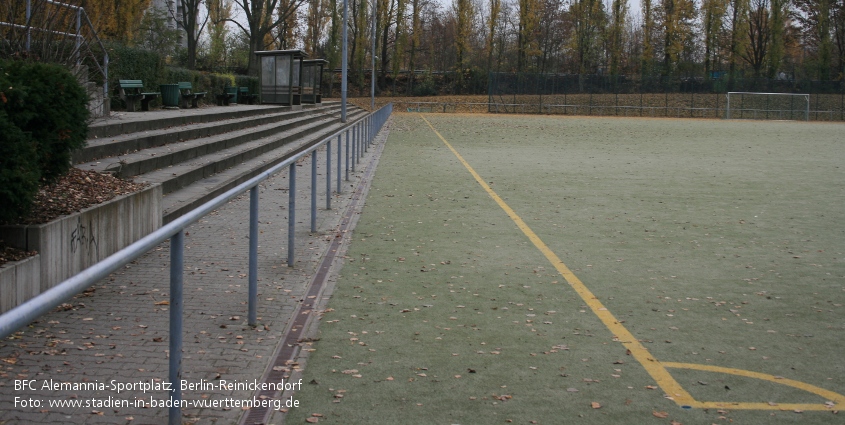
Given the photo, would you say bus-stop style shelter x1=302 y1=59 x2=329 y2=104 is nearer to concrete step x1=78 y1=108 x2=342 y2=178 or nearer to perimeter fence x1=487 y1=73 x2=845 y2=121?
concrete step x1=78 y1=108 x2=342 y2=178

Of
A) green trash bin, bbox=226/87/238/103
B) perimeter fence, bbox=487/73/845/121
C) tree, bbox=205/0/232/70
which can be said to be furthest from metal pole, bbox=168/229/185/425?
perimeter fence, bbox=487/73/845/121

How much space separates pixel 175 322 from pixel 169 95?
19178 mm

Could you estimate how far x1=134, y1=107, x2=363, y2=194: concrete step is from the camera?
10438mm

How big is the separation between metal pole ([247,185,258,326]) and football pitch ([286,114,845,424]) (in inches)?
19.5

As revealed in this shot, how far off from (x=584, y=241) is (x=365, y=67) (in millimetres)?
68993

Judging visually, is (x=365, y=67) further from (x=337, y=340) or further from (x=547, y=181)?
(x=337, y=340)

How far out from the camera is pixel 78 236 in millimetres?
6223

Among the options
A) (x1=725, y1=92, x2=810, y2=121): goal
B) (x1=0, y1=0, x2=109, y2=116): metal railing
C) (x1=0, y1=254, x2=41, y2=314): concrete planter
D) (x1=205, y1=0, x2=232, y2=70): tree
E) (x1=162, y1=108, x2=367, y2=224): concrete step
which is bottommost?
(x1=0, y1=254, x2=41, y2=314): concrete planter

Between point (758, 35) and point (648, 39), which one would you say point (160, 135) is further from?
point (758, 35)

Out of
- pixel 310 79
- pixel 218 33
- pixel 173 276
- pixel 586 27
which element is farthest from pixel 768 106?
pixel 173 276

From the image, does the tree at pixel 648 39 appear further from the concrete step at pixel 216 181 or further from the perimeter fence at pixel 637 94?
the concrete step at pixel 216 181

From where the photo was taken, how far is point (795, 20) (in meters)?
77.8

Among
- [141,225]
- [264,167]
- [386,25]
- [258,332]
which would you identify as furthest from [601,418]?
[386,25]

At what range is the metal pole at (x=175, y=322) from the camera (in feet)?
12.5
